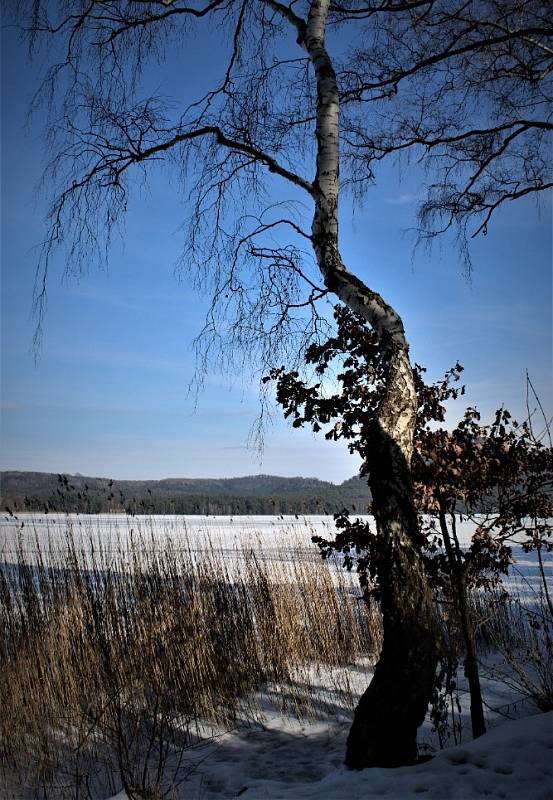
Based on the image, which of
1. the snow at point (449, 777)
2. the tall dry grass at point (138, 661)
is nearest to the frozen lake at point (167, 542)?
the tall dry grass at point (138, 661)

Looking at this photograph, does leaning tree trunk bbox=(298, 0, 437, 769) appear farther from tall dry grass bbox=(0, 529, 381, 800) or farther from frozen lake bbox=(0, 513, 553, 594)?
tall dry grass bbox=(0, 529, 381, 800)

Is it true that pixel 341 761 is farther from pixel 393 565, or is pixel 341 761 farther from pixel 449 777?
pixel 393 565

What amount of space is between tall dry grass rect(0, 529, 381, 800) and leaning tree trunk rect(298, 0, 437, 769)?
1.36m

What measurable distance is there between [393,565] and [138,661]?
2.47 meters

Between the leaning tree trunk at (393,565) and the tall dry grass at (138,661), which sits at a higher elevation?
the leaning tree trunk at (393,565)

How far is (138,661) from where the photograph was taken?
12.3 feet

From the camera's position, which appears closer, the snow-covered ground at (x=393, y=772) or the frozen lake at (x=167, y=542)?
the snow-covered ground at (x=393, y=772)

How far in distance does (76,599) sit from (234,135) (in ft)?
11.3

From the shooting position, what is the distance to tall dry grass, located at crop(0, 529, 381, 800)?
3.11 meters

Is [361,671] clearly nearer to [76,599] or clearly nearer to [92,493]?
[76,599]

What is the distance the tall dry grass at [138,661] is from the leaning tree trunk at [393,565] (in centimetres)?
136

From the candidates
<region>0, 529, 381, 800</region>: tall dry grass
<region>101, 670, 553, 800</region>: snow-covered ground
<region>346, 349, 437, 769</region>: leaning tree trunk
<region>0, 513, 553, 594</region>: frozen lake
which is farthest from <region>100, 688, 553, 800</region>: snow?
<region>0, 513, 553, 594</region>: frozen lake

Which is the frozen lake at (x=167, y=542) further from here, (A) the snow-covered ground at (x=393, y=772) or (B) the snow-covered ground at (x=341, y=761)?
(A) the snow-covered ground at (x=393, y=772)

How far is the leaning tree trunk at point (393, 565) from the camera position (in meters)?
2.14
